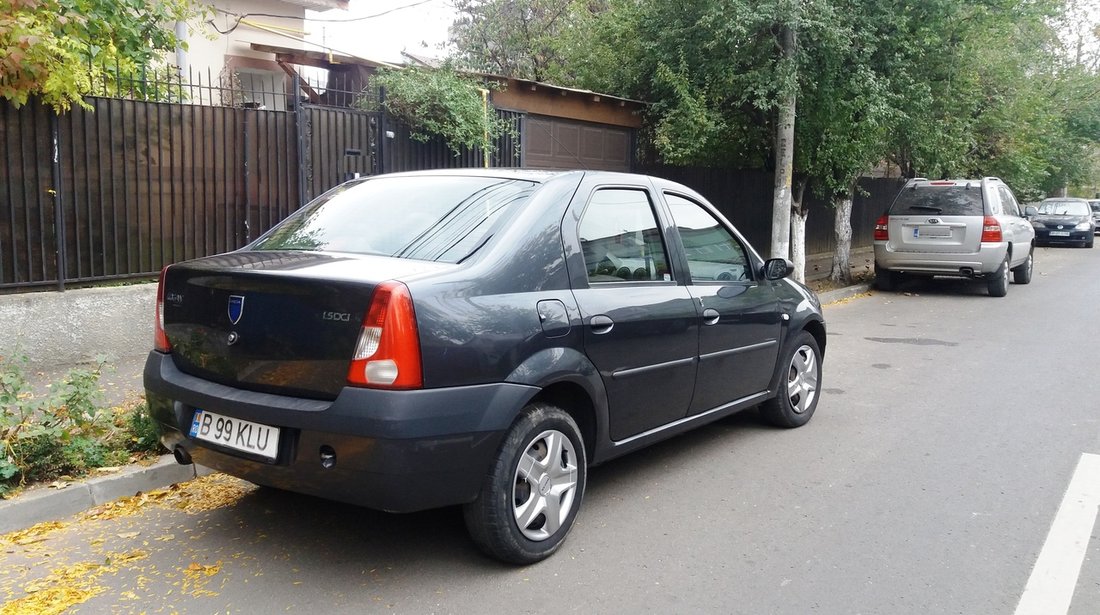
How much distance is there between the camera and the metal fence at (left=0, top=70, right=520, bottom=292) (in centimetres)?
722

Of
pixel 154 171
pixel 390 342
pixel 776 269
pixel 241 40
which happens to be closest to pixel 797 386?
pixel 776 269

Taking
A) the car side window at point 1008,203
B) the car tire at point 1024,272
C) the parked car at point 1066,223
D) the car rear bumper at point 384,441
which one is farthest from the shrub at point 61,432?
the parked car at point 1066,223

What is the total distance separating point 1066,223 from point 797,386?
26.4 m

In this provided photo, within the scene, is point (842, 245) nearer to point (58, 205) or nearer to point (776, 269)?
point (776, 269)

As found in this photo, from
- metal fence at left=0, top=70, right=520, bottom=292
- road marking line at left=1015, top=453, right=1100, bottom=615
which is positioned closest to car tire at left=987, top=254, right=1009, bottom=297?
road marking line at left=1015, top=453, right=1100, bottom=615

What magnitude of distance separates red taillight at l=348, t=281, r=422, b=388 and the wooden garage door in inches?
347

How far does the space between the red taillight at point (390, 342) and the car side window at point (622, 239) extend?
114 centimetres

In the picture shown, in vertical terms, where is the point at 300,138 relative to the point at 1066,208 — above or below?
above

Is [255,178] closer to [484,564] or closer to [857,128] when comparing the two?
[484,564]

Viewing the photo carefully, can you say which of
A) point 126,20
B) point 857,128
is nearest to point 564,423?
point 126,20

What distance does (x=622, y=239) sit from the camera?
15.0 ft

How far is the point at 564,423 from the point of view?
12.9 feet

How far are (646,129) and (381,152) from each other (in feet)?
18.7

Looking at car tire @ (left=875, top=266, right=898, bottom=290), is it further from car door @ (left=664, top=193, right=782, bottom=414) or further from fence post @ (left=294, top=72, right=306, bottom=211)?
car door @ (left=664, top=193, right=782, bottom=414)
